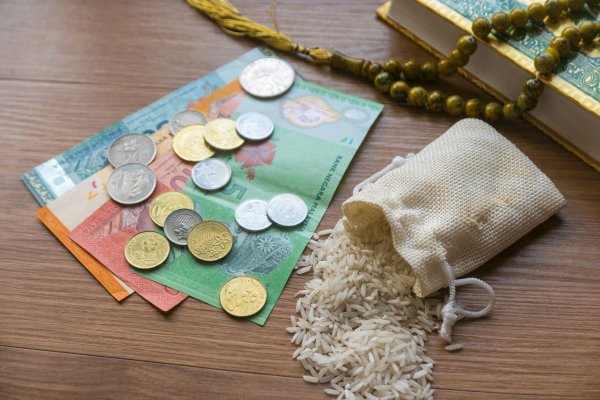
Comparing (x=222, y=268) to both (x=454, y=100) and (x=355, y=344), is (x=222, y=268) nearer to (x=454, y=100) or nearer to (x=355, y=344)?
(x=355, y=344)

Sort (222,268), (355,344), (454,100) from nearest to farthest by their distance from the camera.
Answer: (355,344) → (222,268) → (454,100)

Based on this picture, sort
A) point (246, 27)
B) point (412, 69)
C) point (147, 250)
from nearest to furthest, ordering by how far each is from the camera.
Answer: point (147, 250) → point (412, 69) → point (246, 27)

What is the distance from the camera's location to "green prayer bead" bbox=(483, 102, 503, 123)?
1024mm

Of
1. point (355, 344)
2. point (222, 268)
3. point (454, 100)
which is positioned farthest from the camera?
point (454, 100)

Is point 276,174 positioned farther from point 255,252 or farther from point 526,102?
point 526,102

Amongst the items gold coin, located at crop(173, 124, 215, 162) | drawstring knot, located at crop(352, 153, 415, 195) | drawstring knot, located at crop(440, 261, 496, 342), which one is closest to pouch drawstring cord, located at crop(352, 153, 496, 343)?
drawstring knot, located at crop(440, 261, 496, 342)

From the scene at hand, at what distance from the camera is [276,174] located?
1.00 m

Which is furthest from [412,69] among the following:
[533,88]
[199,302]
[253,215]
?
[199,302]

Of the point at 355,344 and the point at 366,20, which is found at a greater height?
the point at 366,20

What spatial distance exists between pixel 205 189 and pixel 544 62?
0.76 metres

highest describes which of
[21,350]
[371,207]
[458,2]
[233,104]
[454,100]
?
[458,2]

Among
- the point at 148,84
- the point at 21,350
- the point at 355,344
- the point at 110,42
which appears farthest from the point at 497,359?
the point at 110,42

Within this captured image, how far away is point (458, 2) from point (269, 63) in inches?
19.0

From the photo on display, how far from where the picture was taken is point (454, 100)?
104cm
